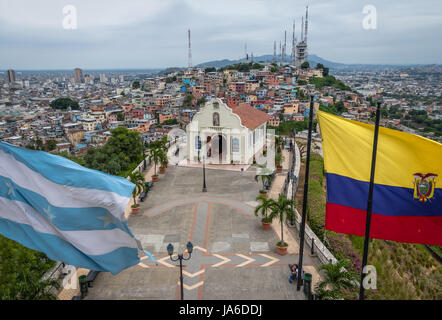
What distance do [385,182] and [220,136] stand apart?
25899mm

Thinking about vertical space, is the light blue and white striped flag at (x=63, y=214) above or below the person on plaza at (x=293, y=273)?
above

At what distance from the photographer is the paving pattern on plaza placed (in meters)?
13.5

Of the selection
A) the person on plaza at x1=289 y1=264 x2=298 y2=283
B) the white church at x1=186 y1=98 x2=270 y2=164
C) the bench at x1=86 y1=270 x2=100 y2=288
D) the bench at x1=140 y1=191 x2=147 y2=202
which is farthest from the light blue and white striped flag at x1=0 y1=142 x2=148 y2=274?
the white church at x1=186 y1=98 x2=270 y2=164

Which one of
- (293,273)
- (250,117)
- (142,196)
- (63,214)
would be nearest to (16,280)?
(63,214)

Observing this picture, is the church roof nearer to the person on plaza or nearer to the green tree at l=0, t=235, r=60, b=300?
the person on plaza

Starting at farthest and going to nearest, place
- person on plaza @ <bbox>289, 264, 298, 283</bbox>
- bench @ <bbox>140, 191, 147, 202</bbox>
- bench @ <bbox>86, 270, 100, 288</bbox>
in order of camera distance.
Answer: bench @ <bbox>140, 191, 147, 202</bbox> < person on plaza @ <bbox>289, 264, 298, 283</bbox> < bench @ <bbox>86, 270, 100, 288</bbox>

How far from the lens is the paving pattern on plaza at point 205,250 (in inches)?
530

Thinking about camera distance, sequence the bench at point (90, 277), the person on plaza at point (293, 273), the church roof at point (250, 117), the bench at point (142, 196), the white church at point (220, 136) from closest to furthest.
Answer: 1. the bench at point (90, 277)
2. the person on plaza at point (293, 273)
3. the bench at point (142, 196)
4. the white church at point (220, 136)
5. the church roof at point (250, 117)

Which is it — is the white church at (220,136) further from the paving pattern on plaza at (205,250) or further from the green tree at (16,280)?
the green tree at (16,280)

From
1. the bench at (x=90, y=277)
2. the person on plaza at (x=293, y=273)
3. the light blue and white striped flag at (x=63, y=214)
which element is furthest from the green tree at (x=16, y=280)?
the person on plaza at (x=293, y=273)

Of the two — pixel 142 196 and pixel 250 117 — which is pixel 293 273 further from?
pixel 250 117

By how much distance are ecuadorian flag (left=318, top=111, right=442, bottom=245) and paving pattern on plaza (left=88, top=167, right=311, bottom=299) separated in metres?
6.08

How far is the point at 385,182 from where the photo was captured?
8086 mm

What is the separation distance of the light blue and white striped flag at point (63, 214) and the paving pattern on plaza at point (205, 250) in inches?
207
